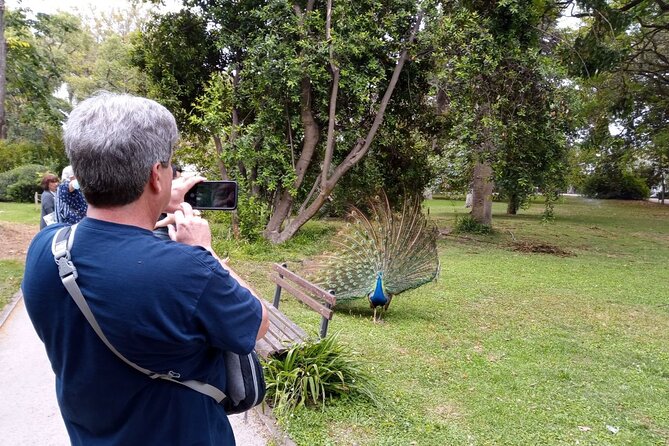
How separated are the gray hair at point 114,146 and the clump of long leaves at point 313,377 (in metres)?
2.92

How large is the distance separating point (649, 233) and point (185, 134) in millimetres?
16693

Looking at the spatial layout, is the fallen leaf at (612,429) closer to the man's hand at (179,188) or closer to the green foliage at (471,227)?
Answer: the man's hand at (179,188)

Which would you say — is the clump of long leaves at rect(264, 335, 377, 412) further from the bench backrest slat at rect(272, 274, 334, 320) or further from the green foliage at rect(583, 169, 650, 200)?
the green foliage at rect(583, 169, 650, 200)

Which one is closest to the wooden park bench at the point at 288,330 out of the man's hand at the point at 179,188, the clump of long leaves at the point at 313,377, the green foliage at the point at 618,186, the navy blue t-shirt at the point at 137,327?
the clump of long leaves at the point at 313,377

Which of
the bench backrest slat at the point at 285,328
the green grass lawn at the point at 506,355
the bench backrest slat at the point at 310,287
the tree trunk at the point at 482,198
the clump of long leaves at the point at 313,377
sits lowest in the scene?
the green grass lawn at the point at 506,355

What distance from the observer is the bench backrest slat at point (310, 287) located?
4715 mm

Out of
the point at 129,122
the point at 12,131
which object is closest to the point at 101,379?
the point at 129,122

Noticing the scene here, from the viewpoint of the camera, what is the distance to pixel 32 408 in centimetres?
394

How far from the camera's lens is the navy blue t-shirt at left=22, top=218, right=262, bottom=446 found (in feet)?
3.88

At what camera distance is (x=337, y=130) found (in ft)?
40.8

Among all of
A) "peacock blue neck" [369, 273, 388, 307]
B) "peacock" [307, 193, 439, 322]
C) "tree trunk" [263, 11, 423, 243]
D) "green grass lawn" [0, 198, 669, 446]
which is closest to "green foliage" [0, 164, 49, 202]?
"tree trunk" [263, 11, 423, 243]

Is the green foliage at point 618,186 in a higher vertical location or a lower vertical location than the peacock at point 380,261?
higher

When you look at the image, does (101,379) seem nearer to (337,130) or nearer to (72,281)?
(72,281)

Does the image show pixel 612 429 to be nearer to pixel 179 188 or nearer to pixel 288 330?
pixel 288 330
